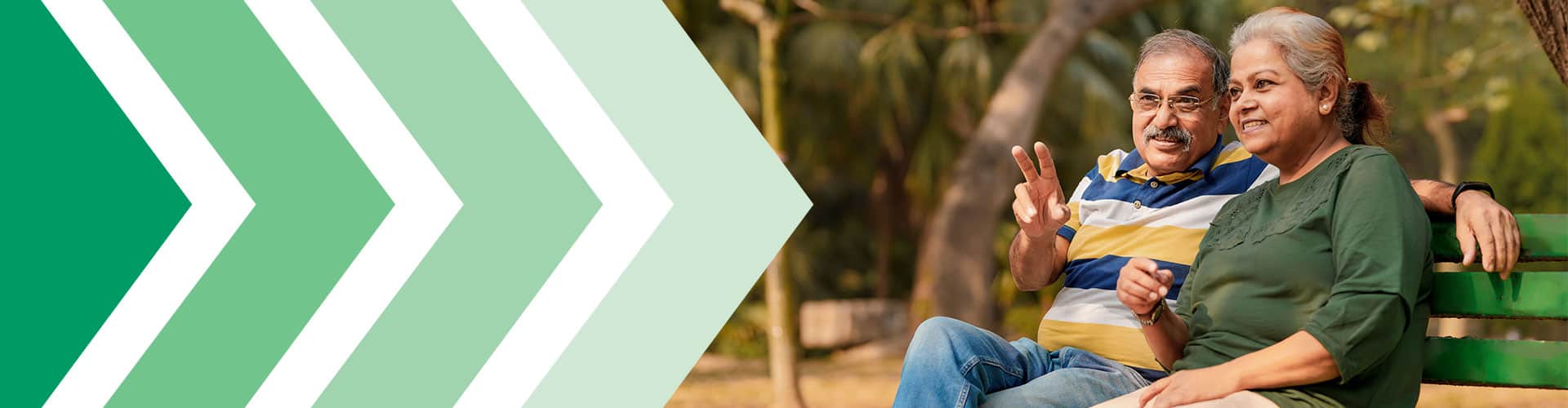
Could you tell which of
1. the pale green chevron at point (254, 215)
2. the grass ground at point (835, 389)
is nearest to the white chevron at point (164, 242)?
the pale green chevron at point (254, 215)

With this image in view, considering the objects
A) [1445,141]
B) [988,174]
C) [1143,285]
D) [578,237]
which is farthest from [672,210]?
[1445,141]

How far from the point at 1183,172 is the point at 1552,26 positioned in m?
1.01

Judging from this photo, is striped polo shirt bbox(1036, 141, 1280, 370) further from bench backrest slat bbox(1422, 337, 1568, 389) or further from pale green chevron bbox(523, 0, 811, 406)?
pale green chevron bbox(523, 0, 811, 406)

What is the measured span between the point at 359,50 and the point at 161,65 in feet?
2.64

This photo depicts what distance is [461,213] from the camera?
20.6 ft

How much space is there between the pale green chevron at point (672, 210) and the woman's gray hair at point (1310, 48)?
3.69 metres

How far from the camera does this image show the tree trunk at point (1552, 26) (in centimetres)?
319

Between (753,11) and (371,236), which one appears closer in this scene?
(371,236)

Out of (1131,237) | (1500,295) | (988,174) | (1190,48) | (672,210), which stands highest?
(988,174)

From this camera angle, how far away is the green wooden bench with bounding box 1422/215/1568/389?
98.7 inches

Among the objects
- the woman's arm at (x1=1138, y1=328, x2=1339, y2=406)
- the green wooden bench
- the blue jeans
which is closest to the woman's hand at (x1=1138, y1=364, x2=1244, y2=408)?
the woman's arm at (x1=1138, y1=328, x2=1339, y2=406)

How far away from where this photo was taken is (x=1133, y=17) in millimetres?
14906

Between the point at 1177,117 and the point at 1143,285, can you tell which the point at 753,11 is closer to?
the point at 1177,117

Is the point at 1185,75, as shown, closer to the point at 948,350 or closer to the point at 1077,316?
the point at 1077,316
